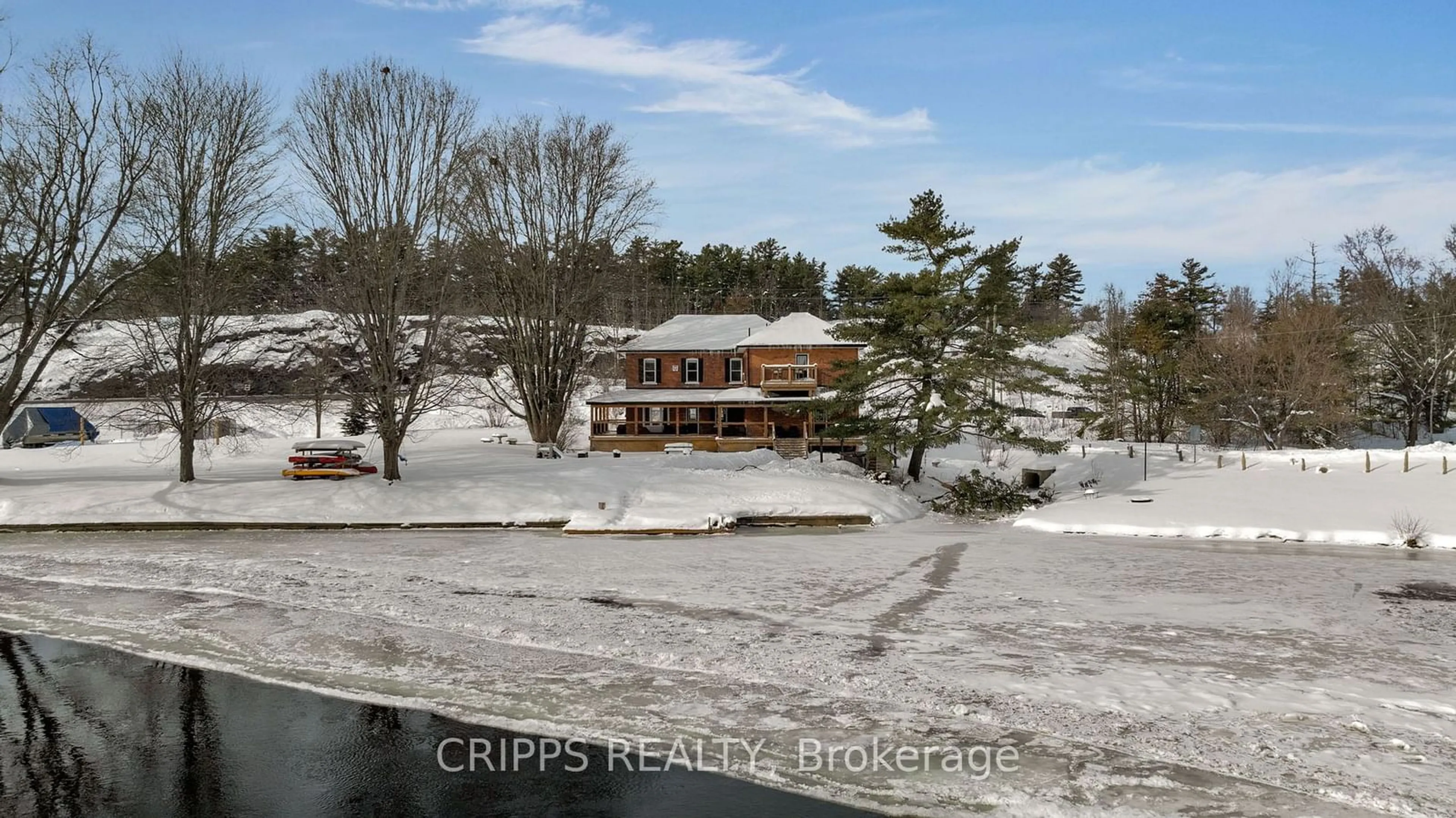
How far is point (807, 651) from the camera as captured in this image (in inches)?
417

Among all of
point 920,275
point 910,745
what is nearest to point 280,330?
point 920,275

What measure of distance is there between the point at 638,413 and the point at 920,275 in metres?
18.1

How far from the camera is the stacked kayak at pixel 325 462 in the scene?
26578 mm

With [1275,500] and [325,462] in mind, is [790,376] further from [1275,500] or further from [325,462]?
[325,462]

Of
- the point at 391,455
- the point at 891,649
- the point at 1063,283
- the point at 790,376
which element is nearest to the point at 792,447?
the point at 790,376

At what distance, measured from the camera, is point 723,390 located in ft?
144

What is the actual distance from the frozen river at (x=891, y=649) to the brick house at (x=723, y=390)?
2143 cm

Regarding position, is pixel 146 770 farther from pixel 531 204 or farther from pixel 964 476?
pixel 531 204

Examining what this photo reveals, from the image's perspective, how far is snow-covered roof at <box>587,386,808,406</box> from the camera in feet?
133

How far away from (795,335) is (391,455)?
22456 mm

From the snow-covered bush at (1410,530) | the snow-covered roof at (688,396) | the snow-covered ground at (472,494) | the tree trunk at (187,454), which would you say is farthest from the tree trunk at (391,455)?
the snow-covered bush at (1410,530)

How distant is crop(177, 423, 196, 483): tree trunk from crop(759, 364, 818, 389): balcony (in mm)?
23734

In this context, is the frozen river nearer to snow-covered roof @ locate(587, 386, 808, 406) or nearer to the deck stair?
the deck stair

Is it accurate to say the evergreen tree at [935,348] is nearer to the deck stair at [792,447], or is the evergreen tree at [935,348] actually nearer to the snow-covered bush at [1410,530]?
the deck stair at [792,447]
